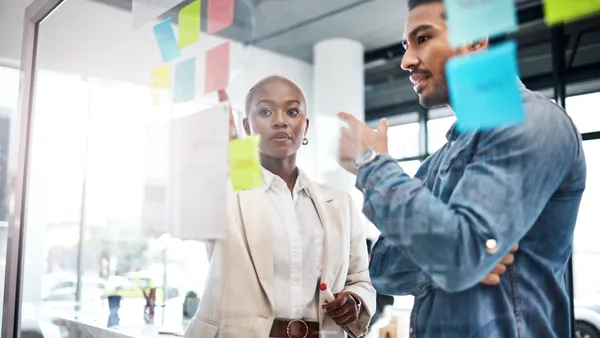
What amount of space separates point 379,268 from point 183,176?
600 millimetres

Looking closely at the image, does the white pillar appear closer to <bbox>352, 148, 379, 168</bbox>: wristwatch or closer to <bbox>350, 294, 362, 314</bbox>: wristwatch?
<bbox>352, 148, 379, 168</bbox>: wristwatch

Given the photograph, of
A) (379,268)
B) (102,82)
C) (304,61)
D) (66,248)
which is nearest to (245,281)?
(379,268)

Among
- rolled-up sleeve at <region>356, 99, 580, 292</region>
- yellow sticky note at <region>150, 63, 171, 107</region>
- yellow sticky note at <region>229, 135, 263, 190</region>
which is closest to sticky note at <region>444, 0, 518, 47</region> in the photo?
rolled-up sleeve at <region>356, 99, 580, 292</region>

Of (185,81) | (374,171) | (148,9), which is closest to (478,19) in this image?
(374,171)

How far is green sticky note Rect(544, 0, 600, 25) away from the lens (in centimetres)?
72

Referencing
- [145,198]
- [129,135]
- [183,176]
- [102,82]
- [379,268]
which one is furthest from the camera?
[102,82]

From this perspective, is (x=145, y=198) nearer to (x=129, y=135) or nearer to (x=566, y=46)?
(x=129, y=135)

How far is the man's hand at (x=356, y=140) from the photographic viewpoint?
3.02 ft

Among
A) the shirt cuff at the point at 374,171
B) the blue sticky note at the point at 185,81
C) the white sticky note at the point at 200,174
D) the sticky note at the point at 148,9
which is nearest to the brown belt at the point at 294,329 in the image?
the white sticky note at the point at 200,174

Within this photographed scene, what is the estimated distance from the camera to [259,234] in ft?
3.84

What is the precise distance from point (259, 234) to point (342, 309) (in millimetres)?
232

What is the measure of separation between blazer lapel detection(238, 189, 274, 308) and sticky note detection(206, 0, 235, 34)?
0.43 metres

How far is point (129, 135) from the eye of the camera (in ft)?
5.57

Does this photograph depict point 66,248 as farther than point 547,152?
Yes
